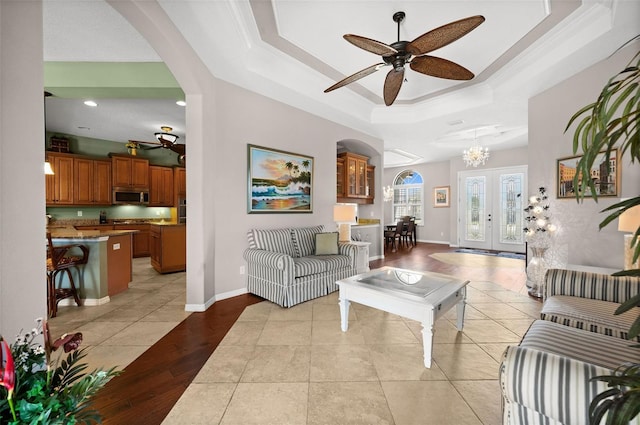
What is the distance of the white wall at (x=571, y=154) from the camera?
2.99 meters

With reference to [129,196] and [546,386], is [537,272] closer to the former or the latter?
[546,386]

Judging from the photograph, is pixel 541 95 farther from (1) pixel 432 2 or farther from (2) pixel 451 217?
(2) pixel 451 217

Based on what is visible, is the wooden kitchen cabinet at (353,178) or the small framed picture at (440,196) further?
the small framed picture at (440,196)

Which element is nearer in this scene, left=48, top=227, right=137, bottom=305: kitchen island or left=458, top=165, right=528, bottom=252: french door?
left=48, top=227, right=137, bottom=305: kitchen island

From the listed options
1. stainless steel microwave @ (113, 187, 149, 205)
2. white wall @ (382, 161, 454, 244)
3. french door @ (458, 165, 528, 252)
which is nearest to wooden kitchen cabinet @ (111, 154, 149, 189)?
stainless steel microwave @ (113, 187, 149, 205)

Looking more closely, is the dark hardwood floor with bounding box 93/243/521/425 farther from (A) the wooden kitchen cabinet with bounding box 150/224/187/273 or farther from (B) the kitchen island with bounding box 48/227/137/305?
(A) the wooden kitchen cabinet with bounding box 150/224/187/273

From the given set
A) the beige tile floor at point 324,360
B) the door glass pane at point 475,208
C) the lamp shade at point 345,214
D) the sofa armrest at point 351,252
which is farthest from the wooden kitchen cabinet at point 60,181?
the door glass pane at point 475,208

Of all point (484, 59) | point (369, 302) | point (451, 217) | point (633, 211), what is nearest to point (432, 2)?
point (484, 59)

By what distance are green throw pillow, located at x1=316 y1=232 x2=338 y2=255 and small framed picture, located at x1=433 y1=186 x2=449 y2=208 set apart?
6436mm

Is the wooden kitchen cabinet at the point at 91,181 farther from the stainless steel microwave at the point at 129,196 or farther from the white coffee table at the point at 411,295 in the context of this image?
the white coffee table at the point at 411,295

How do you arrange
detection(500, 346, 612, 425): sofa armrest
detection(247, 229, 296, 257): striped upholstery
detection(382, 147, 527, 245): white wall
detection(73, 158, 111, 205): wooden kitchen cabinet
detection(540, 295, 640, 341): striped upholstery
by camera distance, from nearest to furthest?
detection(500, 346, 612, 425): sofa armrest
detection(540, 295, 640, 341): striped upholstery
detection(247, 229, 296, 257): striped upholstery
detection(73, 158, 111, 205): wooden kitchen cabinet
detection(382, 147, 527, 245): white wall

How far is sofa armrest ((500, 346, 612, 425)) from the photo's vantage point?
907mm

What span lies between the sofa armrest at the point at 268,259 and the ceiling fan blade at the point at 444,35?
245 cm

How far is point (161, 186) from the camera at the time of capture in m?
7.11
